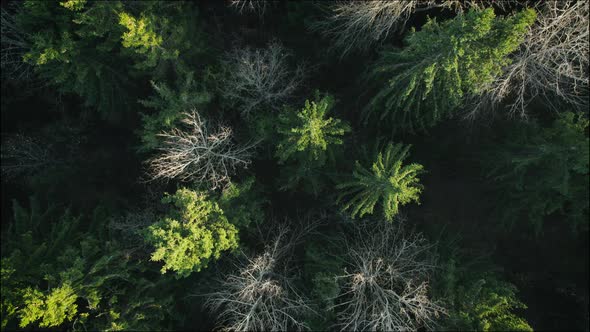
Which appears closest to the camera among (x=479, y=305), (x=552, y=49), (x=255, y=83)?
(x=479, y=305)

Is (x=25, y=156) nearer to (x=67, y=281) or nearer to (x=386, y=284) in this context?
(x=67, y=281)

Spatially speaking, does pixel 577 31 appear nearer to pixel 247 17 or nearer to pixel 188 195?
pixel 247 17

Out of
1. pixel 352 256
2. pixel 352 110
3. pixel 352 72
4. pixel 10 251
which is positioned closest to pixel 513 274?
pixel 352 256

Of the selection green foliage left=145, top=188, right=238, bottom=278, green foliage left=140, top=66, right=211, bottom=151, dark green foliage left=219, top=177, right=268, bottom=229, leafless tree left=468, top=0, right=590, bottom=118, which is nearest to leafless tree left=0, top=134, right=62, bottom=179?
green foliage left=140, top=66, right=211, bottom=151

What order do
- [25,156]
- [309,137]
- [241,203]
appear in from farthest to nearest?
[25,156] < [241,203] < [309,137]

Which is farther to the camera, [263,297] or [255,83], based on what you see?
[255,83]

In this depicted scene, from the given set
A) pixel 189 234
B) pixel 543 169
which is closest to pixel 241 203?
pixel 189 234

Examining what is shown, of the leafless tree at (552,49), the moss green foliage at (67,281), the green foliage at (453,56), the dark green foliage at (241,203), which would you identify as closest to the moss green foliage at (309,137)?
the dark green foliage at (241,203)

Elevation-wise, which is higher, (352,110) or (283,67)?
(283,67)
